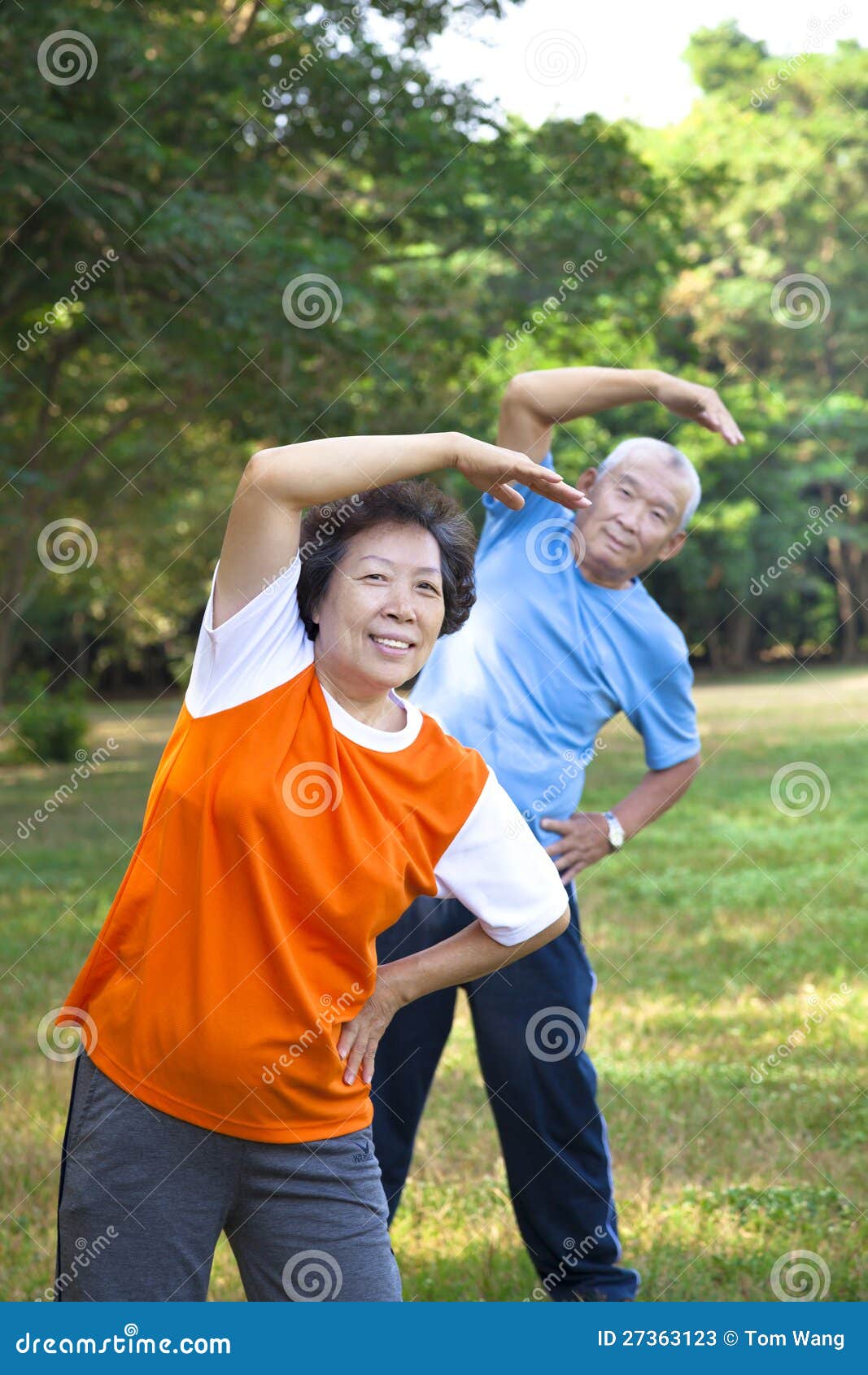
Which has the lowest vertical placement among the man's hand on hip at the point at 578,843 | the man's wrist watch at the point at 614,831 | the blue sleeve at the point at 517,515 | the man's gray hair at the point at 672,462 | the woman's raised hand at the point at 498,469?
the man's hand on hip at the point at 578,843

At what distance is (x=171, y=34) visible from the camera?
10.9 metres

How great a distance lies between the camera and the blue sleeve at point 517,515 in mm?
3170

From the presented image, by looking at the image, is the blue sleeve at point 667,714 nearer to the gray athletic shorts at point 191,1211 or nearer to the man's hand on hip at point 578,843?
the man's hand on hip at point 578,843

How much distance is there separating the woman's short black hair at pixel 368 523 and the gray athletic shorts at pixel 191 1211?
816 millimetres

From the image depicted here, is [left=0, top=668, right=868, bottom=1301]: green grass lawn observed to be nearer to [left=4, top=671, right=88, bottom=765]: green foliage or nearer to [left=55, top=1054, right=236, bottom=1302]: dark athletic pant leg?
[left=55, top=1054, right=236, bottom=1302]: dark athletic pant leg

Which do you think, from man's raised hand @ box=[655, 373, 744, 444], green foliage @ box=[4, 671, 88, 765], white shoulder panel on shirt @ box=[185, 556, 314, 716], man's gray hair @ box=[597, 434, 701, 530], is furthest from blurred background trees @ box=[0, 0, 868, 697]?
white shoulder panel on shirt @ box=[185, 556, 314, 716]

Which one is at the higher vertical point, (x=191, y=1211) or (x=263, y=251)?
(x=263, y=251)

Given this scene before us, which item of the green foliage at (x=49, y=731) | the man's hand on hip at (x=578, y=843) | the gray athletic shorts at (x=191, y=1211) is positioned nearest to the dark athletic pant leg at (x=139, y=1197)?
the gray athletic shorts at (x=191, y=1211)

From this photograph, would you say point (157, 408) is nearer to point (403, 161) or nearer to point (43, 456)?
point (43, 456)

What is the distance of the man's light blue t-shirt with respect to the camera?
10.2 feet

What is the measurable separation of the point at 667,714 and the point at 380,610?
4.80 feet

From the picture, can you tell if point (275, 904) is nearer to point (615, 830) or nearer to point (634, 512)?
point (634, 512)

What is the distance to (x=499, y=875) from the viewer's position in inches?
86.7

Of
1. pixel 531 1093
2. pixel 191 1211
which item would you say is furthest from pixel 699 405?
pixel 191 1211
